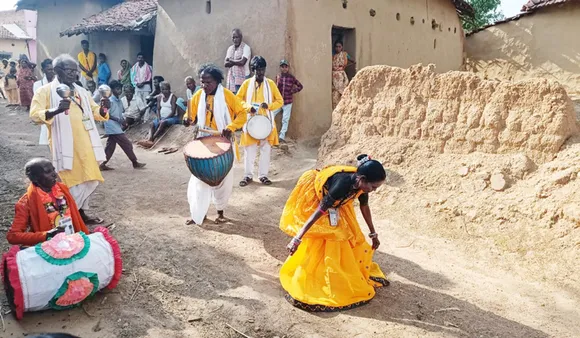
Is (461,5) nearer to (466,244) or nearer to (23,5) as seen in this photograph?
(466,244)

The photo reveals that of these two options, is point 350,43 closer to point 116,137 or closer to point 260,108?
point 260,108

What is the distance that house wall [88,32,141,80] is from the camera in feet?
39.0

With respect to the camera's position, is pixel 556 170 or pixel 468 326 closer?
pixel 468 326

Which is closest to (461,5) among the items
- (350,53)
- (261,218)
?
(350,53)

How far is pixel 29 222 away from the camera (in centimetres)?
316

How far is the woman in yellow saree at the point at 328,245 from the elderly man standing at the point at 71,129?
7.10 feet

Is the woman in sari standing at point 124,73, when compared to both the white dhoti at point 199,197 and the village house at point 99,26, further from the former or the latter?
the white dhoti at point 199,197

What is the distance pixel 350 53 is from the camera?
9.64 meters

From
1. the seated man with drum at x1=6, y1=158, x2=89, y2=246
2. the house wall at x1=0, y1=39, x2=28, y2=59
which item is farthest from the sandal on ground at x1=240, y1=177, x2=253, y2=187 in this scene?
the house wall at x1=0, y1=39, x2=28, y2=59

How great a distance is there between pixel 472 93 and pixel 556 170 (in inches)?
51.7

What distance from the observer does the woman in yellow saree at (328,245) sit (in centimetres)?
321

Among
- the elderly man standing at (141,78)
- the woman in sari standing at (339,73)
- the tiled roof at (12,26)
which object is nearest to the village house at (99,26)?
the elderly man standing at (141,78)

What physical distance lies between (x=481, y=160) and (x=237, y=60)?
5.21 metres

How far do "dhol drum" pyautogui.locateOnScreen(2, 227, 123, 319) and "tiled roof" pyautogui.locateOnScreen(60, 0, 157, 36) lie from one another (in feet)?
30.4
